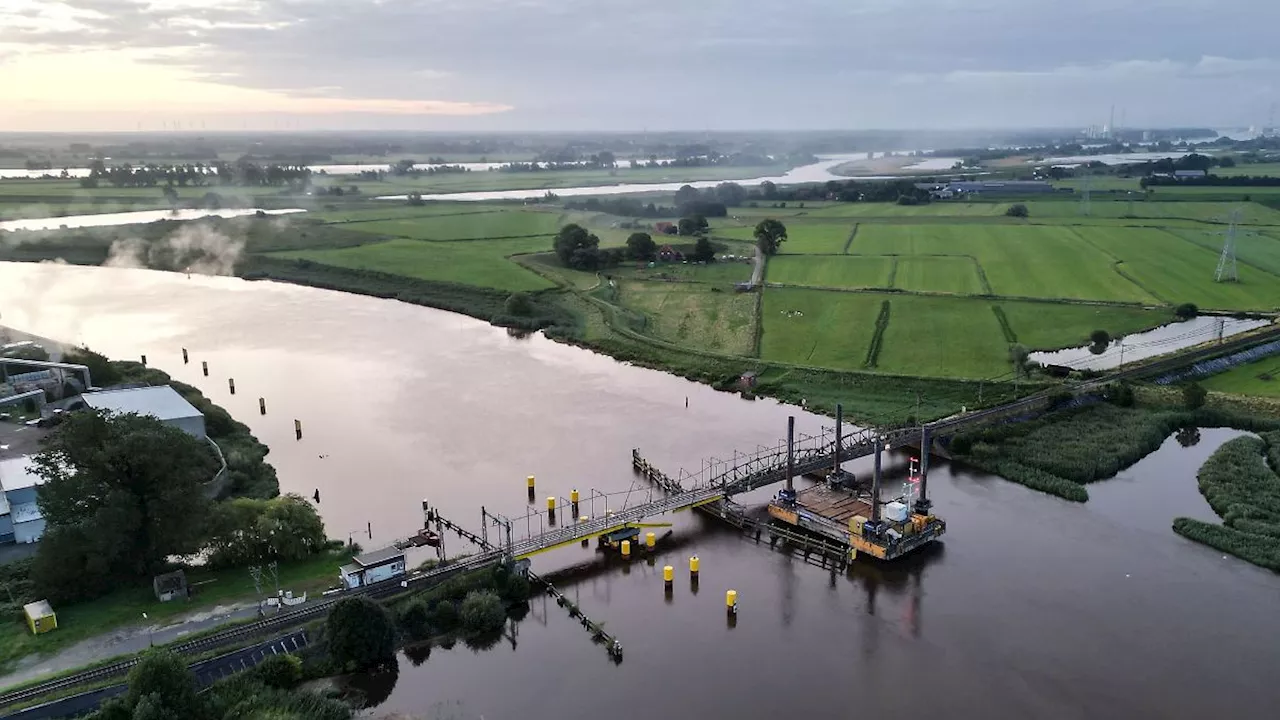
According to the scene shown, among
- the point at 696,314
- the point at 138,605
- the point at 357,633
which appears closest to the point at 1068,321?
the point at 696,314

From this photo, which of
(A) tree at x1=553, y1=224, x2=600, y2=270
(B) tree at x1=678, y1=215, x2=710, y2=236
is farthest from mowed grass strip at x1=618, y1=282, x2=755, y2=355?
(B) tree at x1=678, y1=215, x2=710, y2=236

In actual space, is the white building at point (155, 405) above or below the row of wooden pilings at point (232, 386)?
above

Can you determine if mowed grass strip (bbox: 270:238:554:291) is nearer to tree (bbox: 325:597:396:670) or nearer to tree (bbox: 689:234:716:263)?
tree (bbox: 689:234:716:263)

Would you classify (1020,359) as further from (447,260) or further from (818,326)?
(447,260)

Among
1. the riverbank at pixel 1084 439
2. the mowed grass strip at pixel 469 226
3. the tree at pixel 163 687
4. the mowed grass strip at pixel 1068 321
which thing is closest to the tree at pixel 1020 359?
the mowed grass strip at pixel 1068 321

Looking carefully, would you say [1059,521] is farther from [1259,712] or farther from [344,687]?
[344,687]

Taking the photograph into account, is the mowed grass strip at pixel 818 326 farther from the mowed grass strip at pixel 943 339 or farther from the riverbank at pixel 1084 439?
the riverbank at pixel 1084 439

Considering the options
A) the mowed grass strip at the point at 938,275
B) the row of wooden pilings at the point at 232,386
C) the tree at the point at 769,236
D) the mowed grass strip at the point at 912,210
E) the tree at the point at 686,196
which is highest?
the tree at the point at 686,196
